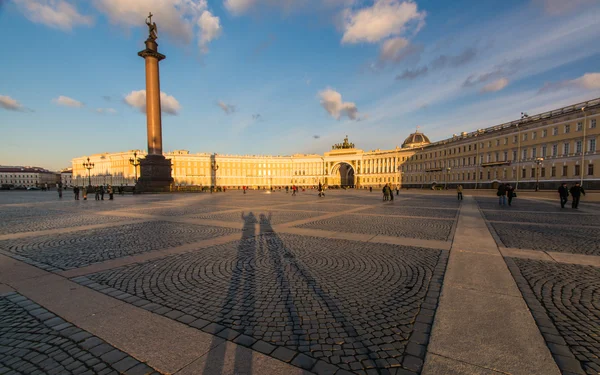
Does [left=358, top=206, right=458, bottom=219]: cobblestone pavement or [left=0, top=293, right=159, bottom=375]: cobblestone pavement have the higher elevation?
[left=0, top=293, right=159, bottom=375]: cobblestone pavement

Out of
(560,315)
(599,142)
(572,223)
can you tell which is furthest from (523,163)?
(560,315)

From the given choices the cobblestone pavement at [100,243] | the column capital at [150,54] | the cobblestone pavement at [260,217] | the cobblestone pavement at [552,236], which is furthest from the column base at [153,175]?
the cobblestone pavement at [552,236]

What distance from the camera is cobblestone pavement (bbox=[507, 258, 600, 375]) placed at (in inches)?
108

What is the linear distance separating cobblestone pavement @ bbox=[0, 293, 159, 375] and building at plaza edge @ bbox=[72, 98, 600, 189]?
41.1m

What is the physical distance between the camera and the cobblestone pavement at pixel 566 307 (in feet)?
8.98

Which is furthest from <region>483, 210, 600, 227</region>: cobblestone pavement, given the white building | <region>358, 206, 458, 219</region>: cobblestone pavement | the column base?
the white building

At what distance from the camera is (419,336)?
3.09m

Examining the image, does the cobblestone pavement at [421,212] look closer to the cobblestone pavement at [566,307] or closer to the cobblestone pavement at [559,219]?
the cobblestone pavement at [559,219]

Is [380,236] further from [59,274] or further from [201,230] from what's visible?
[59,274]

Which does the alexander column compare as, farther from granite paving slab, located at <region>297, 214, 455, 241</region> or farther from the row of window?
the row of window

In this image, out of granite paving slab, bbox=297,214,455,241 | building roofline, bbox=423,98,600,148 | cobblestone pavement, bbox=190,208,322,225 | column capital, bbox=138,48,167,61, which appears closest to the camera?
granite paving slab, bbox=297,214,455,241

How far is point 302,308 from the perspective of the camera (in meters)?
3.83

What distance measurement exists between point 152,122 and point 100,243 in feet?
110

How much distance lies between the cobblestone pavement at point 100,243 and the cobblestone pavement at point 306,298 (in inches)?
61.0
